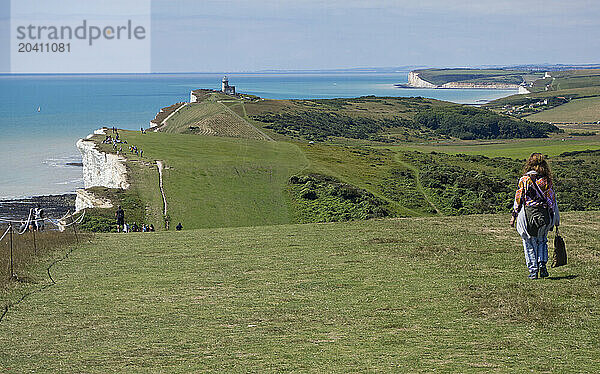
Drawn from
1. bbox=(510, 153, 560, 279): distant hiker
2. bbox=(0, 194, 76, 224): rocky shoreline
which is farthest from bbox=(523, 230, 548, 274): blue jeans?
bbox=(0, 194, 76, 224): rocky shoreline

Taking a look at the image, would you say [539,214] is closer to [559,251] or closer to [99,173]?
[559,251]

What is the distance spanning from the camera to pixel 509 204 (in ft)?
163

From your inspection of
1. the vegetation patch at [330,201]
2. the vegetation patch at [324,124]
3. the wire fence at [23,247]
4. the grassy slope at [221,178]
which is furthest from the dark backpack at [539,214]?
the vegetation patch at [324,124]

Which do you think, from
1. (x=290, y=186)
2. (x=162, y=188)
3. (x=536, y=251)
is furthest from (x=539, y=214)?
(x=290, y=186)

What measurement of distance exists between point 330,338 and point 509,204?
42.4 m

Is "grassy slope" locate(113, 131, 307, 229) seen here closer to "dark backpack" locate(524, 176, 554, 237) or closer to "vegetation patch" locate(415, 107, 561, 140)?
"dark backpack" locate(524, 176, 554, 237)

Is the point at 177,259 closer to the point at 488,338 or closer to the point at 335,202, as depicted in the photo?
the point at 488,338

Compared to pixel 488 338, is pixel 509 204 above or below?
below

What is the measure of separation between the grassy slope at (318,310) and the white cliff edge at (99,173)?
28273 mm

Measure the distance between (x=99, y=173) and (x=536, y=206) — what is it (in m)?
52.8

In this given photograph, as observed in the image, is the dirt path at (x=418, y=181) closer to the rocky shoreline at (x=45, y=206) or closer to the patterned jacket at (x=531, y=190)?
the rocky shoreline at (x=45, y=206)

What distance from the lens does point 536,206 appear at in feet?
39.2

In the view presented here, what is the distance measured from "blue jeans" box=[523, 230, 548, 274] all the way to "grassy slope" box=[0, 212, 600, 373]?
317mm

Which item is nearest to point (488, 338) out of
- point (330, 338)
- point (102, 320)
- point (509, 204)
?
point (330, 338)
